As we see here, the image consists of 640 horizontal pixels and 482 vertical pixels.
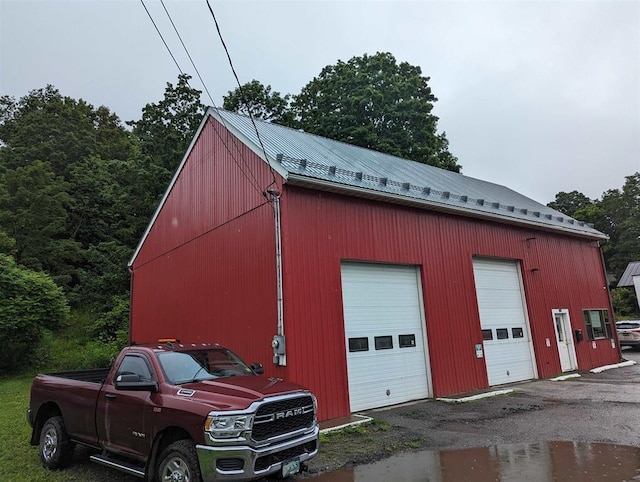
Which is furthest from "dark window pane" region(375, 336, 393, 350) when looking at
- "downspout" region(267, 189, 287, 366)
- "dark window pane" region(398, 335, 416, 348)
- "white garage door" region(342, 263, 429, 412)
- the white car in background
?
the white car in background

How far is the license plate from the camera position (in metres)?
4.55

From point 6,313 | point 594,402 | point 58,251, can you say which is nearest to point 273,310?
point 594,402

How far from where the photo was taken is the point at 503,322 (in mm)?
13625

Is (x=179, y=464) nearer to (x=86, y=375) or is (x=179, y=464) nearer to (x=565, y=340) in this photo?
(x=86, y=375)

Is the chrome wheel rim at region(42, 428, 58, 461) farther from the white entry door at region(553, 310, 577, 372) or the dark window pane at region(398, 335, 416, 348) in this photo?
the white entry door at region(553, 310, 577, 372)

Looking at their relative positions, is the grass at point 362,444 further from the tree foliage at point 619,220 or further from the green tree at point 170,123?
the tree foliage at point 619,220

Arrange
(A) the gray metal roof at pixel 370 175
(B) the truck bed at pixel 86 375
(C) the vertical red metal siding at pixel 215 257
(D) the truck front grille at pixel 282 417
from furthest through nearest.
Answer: (A) the gray metal roof at pixel 370 175, (C) the vertical red metal siding at pixel 215 257, (B) the truck bed at pixel 86 375, (D) the truck front grille at pixel 282 417

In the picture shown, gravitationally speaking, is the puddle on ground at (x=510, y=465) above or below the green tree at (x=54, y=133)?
below

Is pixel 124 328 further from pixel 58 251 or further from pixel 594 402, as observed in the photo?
pixel 594 402

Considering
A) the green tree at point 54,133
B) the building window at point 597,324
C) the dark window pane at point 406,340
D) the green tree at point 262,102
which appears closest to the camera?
the dark window pane at point 406,340

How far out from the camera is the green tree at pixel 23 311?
16.7m

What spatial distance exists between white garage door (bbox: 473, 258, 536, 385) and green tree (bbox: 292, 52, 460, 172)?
1529 centimetres

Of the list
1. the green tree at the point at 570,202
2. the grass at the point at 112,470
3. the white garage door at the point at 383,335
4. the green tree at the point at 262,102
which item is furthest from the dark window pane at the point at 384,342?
the green tree at the point at 570,202

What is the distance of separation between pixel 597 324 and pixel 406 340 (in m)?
11.5
